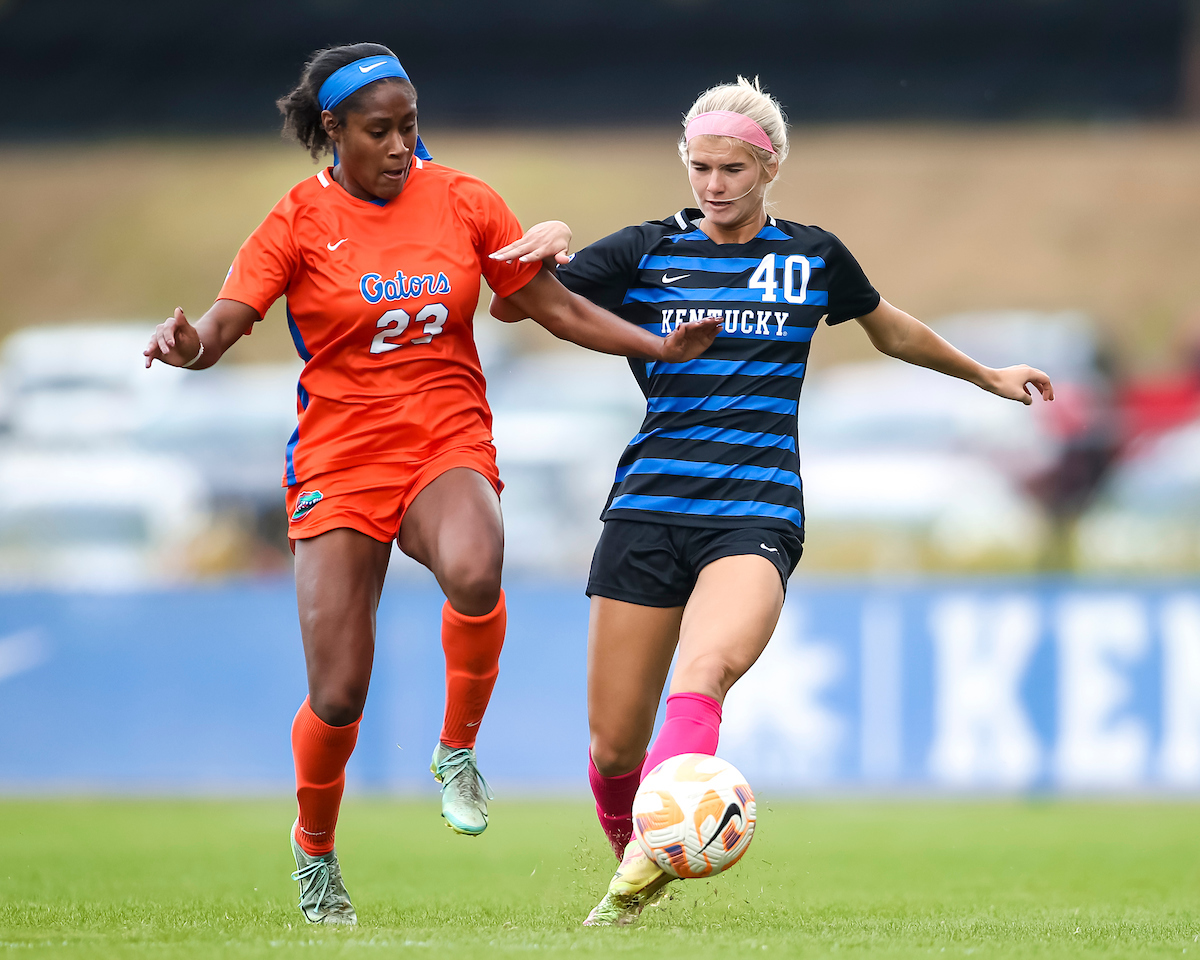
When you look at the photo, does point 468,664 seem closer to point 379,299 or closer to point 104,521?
point 379,299

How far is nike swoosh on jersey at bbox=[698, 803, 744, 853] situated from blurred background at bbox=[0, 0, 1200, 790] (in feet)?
20.5

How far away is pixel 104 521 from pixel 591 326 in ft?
37.8

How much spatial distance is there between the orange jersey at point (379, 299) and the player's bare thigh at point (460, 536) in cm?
16

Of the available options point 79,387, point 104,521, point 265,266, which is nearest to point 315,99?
point 265,266

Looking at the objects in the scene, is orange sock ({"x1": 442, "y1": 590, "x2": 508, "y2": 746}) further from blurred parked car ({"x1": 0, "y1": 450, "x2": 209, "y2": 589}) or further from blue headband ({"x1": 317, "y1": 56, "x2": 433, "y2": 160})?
blurred parked car ({"x1": 0, "y1": 450, "x2": 209, "y2": 589})

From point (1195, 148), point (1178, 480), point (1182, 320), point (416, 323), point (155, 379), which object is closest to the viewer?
point (416, 323)

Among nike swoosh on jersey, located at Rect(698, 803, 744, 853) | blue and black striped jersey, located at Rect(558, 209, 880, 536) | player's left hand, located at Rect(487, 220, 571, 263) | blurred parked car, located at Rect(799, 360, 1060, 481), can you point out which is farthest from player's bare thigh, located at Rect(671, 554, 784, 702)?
blurred parked car, located at Rect(799, 360, 1060, 481)

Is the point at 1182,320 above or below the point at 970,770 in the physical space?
above

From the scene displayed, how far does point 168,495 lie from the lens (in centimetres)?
1588

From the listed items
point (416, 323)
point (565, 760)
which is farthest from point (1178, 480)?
point (416, 323)

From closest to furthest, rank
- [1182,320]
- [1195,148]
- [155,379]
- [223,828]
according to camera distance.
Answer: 1. [223,828]
2. [155,379]
3. [1182,320]
4. [1195,148]

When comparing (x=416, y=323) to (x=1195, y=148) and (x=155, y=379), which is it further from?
(x=1195, y=148)

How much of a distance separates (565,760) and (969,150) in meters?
20.2

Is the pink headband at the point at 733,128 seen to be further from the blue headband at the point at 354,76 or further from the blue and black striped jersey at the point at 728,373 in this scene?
the blue headband at the point at 354,76
